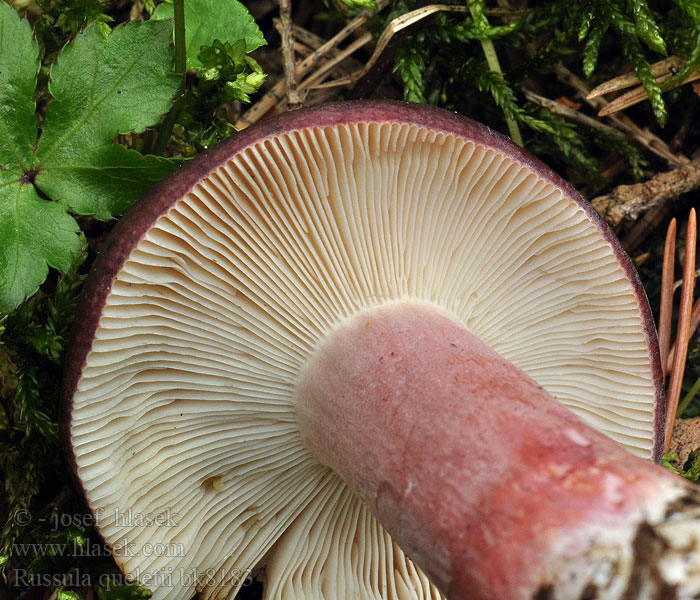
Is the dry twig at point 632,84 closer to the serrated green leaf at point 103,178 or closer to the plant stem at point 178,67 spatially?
the plant stem at point 178,67

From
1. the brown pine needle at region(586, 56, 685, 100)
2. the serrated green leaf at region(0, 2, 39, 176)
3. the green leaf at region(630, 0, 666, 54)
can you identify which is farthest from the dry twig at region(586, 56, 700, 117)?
the serrated green leaf at region(0, 2, 39, 176)

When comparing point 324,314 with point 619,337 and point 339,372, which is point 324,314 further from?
point 619,337

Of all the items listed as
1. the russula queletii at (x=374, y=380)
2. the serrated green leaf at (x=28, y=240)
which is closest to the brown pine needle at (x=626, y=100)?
the russula queletii at (x=374, y=380)

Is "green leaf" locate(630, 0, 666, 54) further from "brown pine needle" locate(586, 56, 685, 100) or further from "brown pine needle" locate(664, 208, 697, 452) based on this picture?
"brown pine needle" locate(664, 208, 697, 452)

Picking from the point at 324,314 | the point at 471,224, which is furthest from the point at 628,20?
the point at 324,314

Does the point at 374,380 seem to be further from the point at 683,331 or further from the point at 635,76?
the point at 635,76

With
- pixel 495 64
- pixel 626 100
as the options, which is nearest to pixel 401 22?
pixel 495 64
